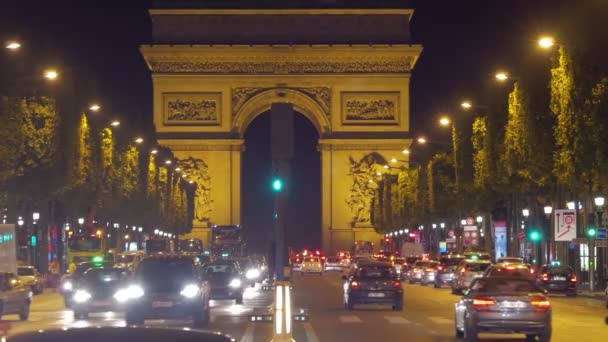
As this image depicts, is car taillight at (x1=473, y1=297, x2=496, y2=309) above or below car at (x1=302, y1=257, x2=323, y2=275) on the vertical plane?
below

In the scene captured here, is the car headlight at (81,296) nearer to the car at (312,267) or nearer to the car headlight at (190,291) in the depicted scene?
the car headlight at (190,291)

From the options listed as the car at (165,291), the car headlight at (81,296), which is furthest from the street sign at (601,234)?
the car at (165,291)

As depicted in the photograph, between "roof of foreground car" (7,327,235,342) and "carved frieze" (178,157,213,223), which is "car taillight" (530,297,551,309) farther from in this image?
"carved frieze" (178,157,213,223)

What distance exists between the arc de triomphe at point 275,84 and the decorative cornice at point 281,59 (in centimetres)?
9

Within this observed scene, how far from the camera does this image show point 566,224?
61031 mm

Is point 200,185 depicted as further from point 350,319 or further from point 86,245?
point 350,319

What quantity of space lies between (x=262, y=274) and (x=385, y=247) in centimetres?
5791

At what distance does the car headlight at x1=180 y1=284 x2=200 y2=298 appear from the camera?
3422 centimetres

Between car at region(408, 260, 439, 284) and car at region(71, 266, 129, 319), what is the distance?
119 feet

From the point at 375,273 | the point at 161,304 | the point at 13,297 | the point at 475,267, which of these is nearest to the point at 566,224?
the point at 475,267

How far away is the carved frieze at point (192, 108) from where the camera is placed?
129m

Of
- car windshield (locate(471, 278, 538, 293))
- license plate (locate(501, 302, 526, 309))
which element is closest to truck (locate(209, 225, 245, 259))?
car windshield (locate(471, 278, 538, 293))

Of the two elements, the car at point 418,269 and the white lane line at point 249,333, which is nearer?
the white lane line at point 249,333

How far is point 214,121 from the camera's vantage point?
13075 cm
